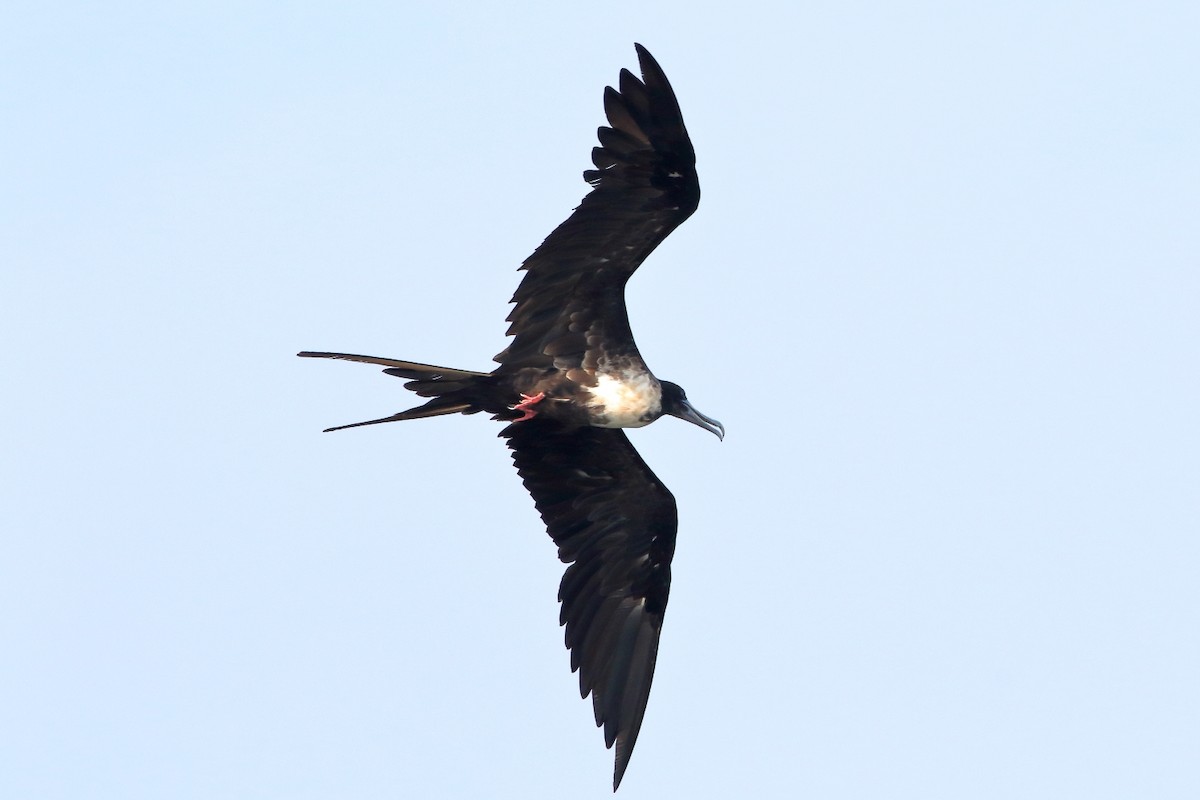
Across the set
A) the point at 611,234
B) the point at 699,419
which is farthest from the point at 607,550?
the point at 611,234

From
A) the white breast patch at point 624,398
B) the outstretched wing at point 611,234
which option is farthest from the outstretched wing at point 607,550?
the outstretched wing at point 611,234

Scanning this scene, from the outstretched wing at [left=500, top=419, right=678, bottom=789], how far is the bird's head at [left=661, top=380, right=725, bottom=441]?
1.15ft

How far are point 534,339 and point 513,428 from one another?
2.31 feet

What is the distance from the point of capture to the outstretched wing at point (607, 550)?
1115 centimetres

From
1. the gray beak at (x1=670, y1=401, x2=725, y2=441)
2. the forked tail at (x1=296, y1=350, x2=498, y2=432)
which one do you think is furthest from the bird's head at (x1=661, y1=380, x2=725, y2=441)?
the forked tail at (x1=296, y1=350, x2=498, y2=432)

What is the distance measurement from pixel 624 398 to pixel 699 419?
0.82 metres

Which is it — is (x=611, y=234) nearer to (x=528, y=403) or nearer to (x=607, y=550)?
(x=528, y=403)

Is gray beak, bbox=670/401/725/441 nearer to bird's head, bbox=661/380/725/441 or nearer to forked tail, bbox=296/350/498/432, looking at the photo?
bird's head, bbox=661/380/725/441

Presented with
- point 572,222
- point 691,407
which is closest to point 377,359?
point 572,222

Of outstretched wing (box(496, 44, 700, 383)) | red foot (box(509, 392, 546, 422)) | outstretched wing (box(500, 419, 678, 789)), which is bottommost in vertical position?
outstretched wing (box(500, 419, 678, 789))

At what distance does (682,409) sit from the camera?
11203mm

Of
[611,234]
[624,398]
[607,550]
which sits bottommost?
[607,550]

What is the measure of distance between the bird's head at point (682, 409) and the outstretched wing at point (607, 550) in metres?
0.35

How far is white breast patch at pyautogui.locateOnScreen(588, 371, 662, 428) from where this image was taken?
10.6 metres
